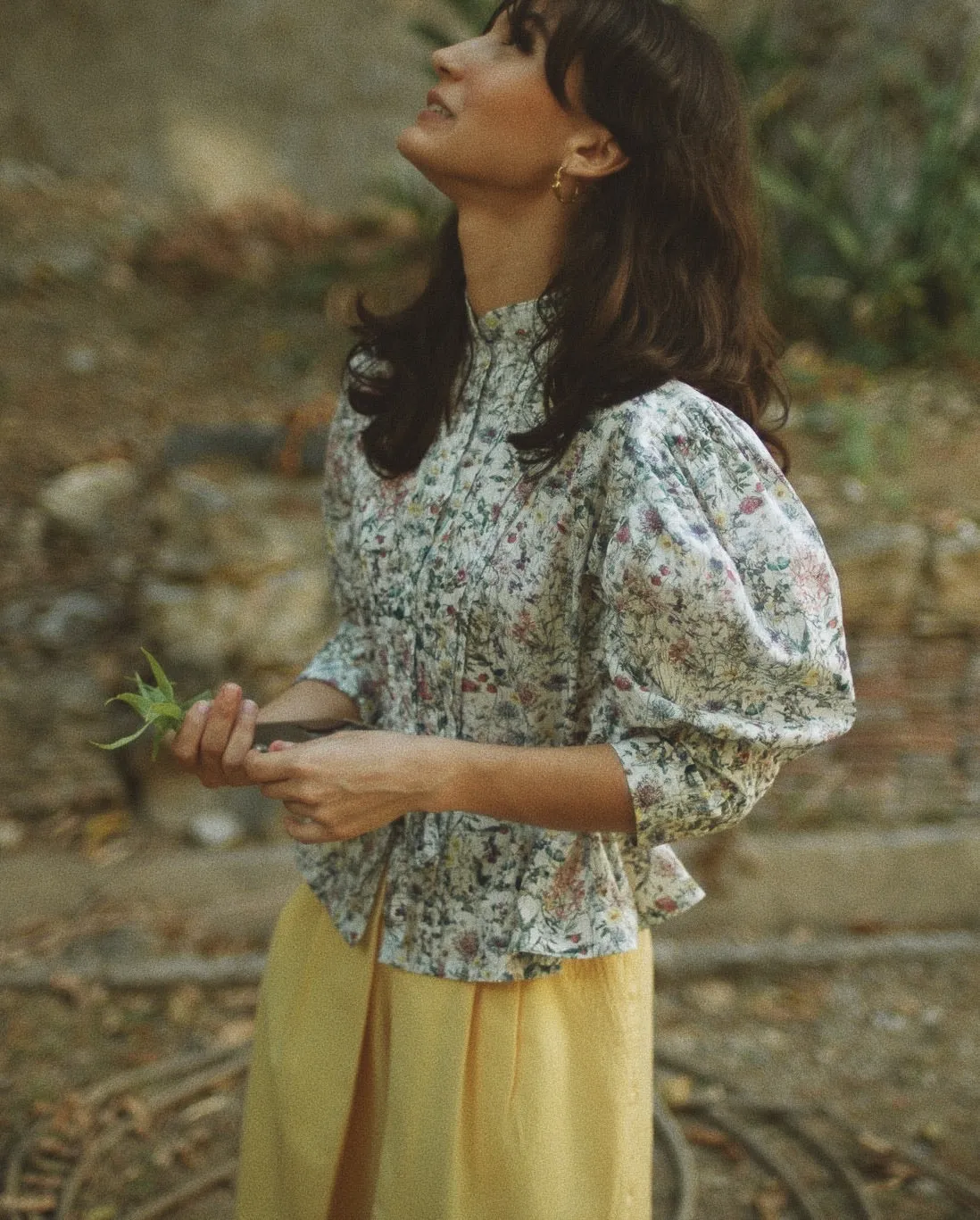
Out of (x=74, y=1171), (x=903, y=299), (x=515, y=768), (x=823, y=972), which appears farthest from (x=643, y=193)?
(x=903, y=299)

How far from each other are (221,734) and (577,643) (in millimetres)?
433

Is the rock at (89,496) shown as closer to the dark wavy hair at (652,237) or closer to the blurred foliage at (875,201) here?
the blurred foliage at (875,201)

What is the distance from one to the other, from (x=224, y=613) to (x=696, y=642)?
263 centimetres

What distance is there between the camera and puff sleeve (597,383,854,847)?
1.43 m

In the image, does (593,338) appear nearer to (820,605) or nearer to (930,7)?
(820,605)

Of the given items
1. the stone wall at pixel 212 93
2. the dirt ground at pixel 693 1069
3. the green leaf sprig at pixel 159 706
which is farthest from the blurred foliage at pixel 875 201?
the green leaf sprig at pixel 159 706

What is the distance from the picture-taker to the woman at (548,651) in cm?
146

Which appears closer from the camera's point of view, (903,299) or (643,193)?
(643,193)

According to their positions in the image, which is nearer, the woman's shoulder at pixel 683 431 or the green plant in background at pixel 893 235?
the woman's shoulder at pixel 683 431

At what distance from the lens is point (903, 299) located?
506 cm

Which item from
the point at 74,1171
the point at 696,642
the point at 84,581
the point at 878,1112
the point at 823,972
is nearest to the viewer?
the point at 696,642

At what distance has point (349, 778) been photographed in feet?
4.84

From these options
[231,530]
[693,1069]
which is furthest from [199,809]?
[693,1069]

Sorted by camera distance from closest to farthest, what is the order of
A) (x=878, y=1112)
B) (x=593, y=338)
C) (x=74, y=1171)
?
(x=593, y=338) < (x=74, y=1171) < (x=878, y=1112)
